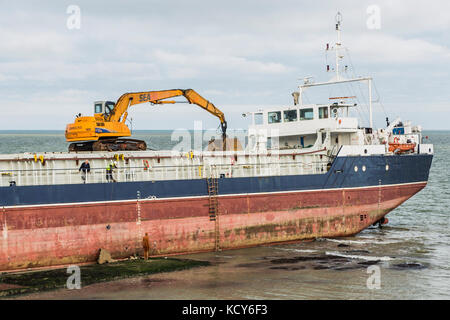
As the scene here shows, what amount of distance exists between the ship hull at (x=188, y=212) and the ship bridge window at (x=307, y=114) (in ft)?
15.3

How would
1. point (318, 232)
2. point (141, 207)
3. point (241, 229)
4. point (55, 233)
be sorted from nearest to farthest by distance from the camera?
point (55, 233) < point (141, 207) < point (241, 229) < point (318, 232)

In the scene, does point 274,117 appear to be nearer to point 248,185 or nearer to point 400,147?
point 400,147

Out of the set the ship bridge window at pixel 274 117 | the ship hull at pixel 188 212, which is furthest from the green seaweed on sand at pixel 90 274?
the ship bridge window at pixel 274 117

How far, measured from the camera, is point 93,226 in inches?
909

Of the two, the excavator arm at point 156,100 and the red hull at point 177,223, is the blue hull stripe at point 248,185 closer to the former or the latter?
the red hull at point 177,223

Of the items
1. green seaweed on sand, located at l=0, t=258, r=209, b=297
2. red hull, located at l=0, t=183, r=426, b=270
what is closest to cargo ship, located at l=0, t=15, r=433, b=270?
red hull, located at l=0, t=183, r=426, b=270

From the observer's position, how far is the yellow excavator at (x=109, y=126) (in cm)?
2578

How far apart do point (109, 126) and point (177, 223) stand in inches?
247

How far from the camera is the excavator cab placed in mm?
27078

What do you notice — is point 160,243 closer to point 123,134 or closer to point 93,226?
point 93,226

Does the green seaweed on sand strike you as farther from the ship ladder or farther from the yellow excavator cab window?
the yellow excavator cab window

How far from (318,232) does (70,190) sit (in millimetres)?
14384
